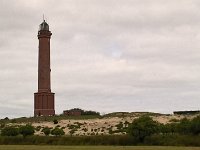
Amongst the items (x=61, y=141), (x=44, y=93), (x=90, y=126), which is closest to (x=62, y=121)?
(x=90, y=126)

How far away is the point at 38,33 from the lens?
137 meters

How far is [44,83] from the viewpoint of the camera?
132 m

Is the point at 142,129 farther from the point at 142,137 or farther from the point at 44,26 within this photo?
the point at 44,26

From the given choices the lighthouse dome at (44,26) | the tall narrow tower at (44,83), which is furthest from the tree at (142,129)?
the lighthouse dome at (44,26)

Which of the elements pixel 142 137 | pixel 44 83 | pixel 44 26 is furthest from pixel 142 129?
pixel 44 26

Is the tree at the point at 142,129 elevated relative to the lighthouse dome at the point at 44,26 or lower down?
lower down

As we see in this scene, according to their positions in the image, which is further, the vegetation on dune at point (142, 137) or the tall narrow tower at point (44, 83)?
the tall narrow tower at point (44, 83)

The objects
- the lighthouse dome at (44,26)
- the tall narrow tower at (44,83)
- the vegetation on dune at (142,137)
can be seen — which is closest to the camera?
the vegetation on dune at (142,137)

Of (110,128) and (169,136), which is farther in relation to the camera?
(110,128)

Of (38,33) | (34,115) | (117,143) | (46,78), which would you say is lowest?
(117,143)

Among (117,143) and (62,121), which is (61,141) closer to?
(117,143)

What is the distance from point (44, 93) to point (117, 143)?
5865 centimetres

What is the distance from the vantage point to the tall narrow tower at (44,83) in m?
132

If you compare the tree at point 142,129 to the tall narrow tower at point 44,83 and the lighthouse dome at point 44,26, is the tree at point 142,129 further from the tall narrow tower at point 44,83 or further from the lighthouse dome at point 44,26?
the lighthouse dome at point 44,26
